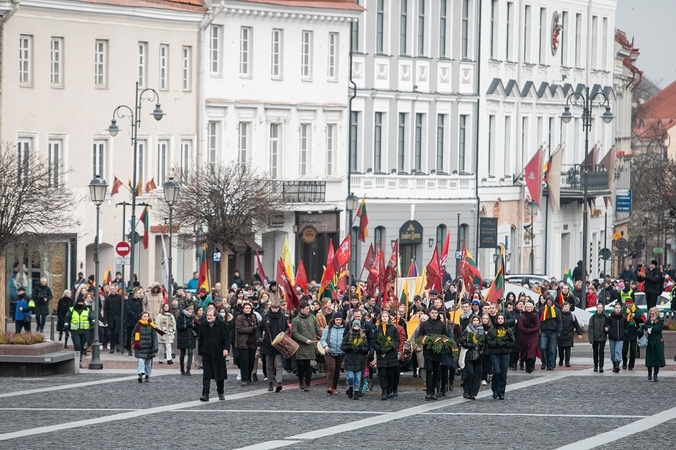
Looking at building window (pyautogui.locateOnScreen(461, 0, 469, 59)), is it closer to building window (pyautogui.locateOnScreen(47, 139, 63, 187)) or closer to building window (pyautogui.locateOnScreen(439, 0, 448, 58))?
building window (pyautogui.locateOnScreen(439, 0, 448, 58))

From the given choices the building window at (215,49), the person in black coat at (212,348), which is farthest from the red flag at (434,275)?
the building window at (215,49)

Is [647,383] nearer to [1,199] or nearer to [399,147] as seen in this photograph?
[1,199]

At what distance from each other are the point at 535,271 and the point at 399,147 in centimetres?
1056

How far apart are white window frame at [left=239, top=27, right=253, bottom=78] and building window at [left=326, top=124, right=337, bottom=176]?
13.6ft

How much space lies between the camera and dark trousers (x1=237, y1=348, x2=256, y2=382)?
108 ft

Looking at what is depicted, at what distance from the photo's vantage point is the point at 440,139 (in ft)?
219

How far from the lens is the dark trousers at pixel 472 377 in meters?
30.7

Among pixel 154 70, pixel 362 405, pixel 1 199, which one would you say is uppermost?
pixel 154 70

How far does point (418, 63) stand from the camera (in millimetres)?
65250

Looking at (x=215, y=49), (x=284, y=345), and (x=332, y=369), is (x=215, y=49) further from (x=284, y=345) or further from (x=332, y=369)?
(x=332, y=369)

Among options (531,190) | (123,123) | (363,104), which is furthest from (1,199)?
(531,190)

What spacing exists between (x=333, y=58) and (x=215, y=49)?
5.21 m

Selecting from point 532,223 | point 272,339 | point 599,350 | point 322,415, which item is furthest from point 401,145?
point 322,415

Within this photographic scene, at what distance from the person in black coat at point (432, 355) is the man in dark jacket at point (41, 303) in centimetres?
1731
